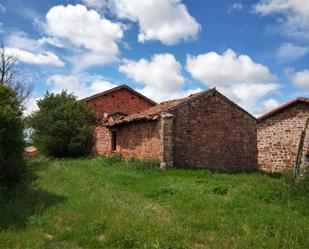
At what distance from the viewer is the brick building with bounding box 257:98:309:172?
18047 mm

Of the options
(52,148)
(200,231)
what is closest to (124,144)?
(52,148)

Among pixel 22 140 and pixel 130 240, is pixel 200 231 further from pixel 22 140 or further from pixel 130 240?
pixel 22 140

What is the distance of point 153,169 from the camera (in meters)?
16.8

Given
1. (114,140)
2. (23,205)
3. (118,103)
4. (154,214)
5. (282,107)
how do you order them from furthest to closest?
(118,103) < (114,140) < (282,107) < (23,205) < (154,214)

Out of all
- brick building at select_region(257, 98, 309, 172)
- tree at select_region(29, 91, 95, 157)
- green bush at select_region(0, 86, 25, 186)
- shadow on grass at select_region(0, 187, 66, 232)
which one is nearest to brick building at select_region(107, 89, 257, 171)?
brick building at select_region(257, 98, 309, 172)

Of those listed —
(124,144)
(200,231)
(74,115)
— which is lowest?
(200,231)

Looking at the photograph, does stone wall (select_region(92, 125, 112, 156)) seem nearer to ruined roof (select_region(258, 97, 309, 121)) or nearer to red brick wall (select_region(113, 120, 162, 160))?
red brick wall (select_region(113, 120, 162, 160))

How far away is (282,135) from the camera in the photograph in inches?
744

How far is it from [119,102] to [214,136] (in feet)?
46.7

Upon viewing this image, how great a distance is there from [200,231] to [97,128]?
18.4 m

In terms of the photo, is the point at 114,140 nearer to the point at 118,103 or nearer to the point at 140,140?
the point at 140,140

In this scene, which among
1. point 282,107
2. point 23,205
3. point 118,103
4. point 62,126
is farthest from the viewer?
point 118,103

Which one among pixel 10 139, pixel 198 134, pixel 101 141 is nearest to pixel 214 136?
pixel 198 134

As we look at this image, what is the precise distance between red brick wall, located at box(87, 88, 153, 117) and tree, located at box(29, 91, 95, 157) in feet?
11.9
